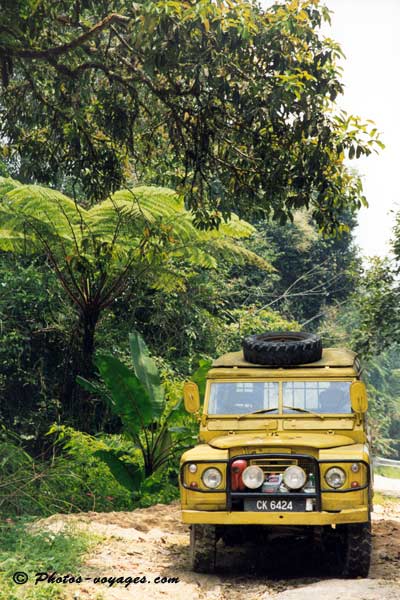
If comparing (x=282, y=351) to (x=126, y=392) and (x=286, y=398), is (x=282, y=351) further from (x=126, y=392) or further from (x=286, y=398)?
(x=126, y=392)

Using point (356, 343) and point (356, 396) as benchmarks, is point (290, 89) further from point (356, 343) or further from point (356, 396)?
point (356, 343)

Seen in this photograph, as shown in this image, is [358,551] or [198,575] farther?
[198,575]

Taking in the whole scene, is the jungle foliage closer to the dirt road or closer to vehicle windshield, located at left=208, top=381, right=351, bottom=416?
vehicle windshield, located at left=208, top=381, right=351, bottom=416

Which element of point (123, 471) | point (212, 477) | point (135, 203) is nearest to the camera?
point (212, 477)

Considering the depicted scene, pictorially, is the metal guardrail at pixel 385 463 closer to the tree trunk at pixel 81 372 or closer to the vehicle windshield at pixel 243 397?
the tree trunk at pixel 81 372

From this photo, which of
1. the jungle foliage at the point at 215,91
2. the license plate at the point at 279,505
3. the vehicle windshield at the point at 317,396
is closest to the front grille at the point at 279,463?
the license plate at the point at 279,505

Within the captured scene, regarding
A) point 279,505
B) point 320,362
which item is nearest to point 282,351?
point 320,362

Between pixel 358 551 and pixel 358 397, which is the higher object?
pixel 358 397

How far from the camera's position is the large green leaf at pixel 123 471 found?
11742 mm

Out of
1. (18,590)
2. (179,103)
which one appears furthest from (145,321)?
(18,590)

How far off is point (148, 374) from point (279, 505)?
17.8 ft

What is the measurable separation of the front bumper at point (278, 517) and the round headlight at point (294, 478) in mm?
228

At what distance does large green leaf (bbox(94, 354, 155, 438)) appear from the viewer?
458 inches

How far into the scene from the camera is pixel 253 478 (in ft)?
23.9
